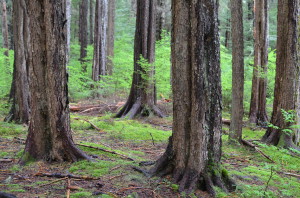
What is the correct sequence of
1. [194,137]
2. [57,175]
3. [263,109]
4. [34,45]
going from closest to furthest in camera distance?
[194,137]
[57,175]
[34,45]
[263,109]

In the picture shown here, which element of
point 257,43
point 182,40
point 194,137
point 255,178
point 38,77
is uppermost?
point 257,43

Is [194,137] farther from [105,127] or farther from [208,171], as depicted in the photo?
[105,127]

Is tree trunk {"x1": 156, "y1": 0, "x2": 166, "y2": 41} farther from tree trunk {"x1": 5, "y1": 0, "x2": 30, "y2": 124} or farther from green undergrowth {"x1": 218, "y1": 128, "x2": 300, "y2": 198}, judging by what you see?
green undergrowth {"x1": 218, "y1": 128, "x2": 300, "y2": 198}

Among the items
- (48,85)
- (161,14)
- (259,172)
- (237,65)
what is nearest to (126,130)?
(237,65)

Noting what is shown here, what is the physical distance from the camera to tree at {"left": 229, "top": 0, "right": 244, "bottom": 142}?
21.0 feet

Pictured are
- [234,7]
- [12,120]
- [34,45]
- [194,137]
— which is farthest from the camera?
[12,120]

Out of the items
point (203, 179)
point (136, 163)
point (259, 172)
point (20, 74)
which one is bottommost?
point (259, 172)

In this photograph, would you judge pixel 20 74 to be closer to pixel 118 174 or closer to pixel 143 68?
pixel 143 68

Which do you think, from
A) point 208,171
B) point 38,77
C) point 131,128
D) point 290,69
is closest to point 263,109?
point 290,69

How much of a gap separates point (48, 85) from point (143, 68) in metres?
6.05

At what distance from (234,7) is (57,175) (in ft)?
17.6

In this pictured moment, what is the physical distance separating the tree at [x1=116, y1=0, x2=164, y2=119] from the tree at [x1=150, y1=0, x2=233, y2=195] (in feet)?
21.1

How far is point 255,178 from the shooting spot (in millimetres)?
4414

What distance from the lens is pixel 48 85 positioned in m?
4.35
